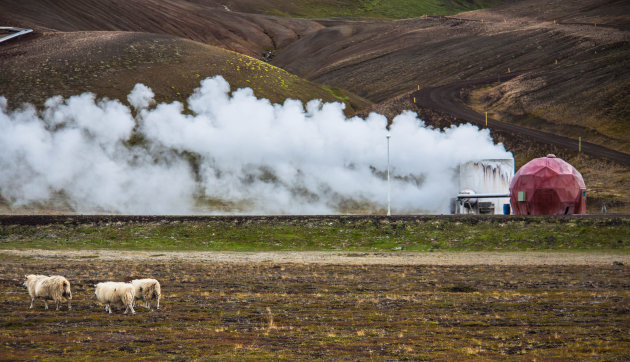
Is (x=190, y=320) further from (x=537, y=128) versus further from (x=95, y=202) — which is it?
(x=537, y=128)

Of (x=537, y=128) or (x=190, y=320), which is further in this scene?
(x=537, y=128)

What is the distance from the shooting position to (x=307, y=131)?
75.0 m

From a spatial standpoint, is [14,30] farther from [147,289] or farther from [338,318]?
[338,318]

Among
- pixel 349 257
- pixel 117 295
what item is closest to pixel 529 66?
pixel 349 257

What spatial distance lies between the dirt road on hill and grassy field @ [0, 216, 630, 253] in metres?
44.8

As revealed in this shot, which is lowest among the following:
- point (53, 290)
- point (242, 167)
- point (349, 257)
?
point (349, 257)

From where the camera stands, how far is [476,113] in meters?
116

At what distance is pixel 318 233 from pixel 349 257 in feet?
33.5

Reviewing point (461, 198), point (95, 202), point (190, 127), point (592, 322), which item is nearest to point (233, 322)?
point (592, 322)

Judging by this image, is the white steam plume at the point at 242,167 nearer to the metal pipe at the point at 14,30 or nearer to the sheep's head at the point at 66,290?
the metal pipe at the point at 14,30

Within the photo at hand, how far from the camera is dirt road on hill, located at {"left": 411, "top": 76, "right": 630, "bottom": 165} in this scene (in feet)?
307

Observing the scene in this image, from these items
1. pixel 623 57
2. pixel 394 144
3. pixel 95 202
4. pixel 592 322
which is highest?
pixel 623 57

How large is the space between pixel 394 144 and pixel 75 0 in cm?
15039

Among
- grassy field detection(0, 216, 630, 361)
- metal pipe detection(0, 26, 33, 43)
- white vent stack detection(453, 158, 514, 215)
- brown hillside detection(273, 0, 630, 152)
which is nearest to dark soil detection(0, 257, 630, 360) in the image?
grassy field detection(0, 216, 630, 361)
